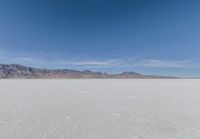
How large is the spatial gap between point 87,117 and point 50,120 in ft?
2.79

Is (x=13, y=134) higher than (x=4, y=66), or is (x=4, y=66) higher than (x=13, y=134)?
(x=4, y=66)

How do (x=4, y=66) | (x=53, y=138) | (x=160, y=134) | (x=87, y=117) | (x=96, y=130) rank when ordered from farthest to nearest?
(x=4, y=66), (x=87, y=117), (x=96, y=130), (x=160, y=134), (x=53, y=138)

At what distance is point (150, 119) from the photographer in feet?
12.2

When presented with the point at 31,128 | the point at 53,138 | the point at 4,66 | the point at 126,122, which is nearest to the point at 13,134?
the point at 31,128

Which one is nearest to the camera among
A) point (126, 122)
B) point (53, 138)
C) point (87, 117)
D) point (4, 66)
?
point (53, 138)

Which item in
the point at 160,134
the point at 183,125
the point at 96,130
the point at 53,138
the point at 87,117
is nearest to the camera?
the point at 53,138

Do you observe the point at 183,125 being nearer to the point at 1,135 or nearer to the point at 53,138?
the point at 53,138

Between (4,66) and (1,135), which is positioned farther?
(4,66)

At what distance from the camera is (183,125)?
3262 mm

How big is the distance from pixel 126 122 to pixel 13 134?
217 cm

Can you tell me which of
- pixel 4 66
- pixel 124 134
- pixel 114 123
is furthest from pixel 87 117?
pixel 4 66

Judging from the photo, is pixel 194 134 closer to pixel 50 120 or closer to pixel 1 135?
pixel 50 120

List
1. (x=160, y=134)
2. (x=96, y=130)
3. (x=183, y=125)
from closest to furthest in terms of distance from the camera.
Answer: (x=160, y=134) → (x=96, y=130) → (x=183, y=125)

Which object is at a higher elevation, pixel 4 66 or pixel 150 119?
pixel 4 66
